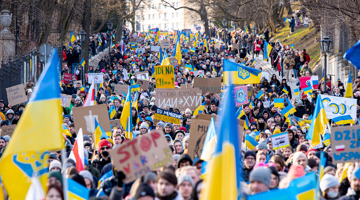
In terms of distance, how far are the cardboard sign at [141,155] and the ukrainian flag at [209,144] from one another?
1637mm

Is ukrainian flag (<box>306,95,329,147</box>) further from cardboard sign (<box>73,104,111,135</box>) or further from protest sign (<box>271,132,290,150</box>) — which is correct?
cardboard sign (<box>73,104,111,135</box>)

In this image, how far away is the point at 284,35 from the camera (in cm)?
4469

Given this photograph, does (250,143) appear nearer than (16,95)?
Yes

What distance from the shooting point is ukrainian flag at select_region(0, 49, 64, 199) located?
213 inches

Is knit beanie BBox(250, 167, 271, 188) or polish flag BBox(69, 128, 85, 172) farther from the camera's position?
polish flag BBox(69, 128, 85, 172)

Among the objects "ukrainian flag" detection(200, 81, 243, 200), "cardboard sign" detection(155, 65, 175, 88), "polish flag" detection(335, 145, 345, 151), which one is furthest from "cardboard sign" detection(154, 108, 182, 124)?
"ukrainian flag" detection(200, 81, 243, 200)

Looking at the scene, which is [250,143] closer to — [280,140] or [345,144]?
[280,140]

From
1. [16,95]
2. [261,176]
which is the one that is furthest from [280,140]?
[16,95]

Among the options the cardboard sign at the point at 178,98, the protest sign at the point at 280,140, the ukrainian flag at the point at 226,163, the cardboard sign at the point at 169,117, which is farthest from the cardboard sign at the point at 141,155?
the cardboard sign at the point at 178,98

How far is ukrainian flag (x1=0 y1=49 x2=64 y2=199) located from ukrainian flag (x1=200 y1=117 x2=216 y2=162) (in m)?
2.97

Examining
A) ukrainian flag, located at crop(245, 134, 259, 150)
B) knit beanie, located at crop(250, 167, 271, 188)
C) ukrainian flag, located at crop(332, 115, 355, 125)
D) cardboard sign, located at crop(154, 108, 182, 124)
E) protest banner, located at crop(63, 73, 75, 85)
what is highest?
protest banner, located at crop(63, 73, 75, 85)

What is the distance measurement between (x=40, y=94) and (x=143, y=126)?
612cm

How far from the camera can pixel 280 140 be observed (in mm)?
10602

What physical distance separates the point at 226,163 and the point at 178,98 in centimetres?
953
